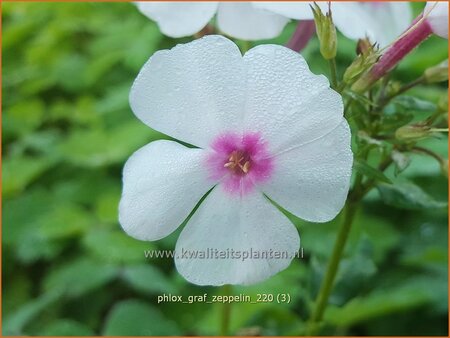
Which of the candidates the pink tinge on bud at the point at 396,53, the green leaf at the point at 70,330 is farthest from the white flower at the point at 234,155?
the green leaf at the point at 70,330

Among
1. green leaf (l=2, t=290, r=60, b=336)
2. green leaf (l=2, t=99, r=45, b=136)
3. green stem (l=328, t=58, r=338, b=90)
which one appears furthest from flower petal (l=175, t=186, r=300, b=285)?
green leaf (l=2, t=99, r=45, b=136)

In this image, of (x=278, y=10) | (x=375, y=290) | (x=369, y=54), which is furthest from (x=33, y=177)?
(x=369, y=54)

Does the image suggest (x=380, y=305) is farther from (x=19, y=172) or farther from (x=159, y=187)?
(x=19, y=172)

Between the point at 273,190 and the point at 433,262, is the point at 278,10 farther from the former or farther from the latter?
the point at 433,262

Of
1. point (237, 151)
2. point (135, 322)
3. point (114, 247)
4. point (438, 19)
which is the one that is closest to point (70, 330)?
point (135, 322)

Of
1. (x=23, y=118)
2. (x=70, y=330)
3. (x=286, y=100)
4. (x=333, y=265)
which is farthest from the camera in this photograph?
(x=23, y=118)

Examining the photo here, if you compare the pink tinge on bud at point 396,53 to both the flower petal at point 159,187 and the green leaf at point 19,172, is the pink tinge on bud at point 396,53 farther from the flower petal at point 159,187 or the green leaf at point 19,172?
the green leaf at point 19,172
